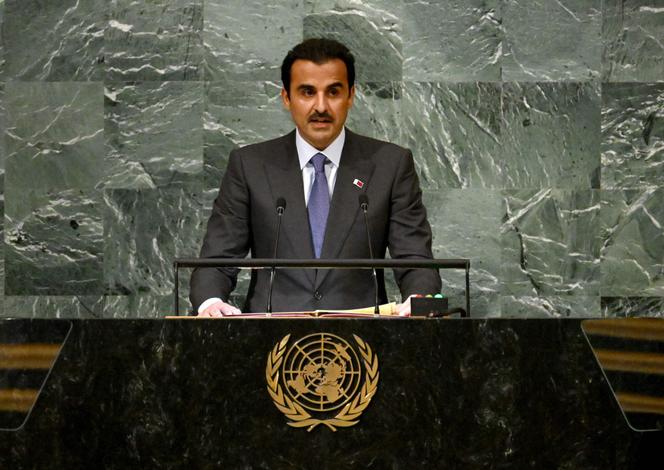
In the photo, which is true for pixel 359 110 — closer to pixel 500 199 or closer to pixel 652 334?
pixel 500 199

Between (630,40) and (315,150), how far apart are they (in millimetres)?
2271

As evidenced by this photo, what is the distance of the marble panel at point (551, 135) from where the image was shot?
18.0 feet

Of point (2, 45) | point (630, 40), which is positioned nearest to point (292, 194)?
point (2, 45)

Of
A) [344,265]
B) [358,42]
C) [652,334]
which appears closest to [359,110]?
[358,42]

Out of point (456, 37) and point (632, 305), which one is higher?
point (456, 37)

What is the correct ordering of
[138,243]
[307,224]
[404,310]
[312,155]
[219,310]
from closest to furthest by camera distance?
[404,310]
[219,310]
[307,224]
[312,155]
[138,243]

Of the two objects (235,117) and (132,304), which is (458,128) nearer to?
(235,117)

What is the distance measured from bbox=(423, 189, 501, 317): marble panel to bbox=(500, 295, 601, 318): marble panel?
0.21 ft

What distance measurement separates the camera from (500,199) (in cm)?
550

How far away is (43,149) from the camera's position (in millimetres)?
5457

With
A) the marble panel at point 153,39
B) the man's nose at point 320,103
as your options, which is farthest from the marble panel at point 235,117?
the man's nose at point 320,103

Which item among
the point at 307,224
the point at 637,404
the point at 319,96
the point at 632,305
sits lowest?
the point at 632,305

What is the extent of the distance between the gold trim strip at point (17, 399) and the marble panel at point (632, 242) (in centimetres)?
367

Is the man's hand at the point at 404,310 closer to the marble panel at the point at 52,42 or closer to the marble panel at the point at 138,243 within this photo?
the marble panel at the point at 138,243
